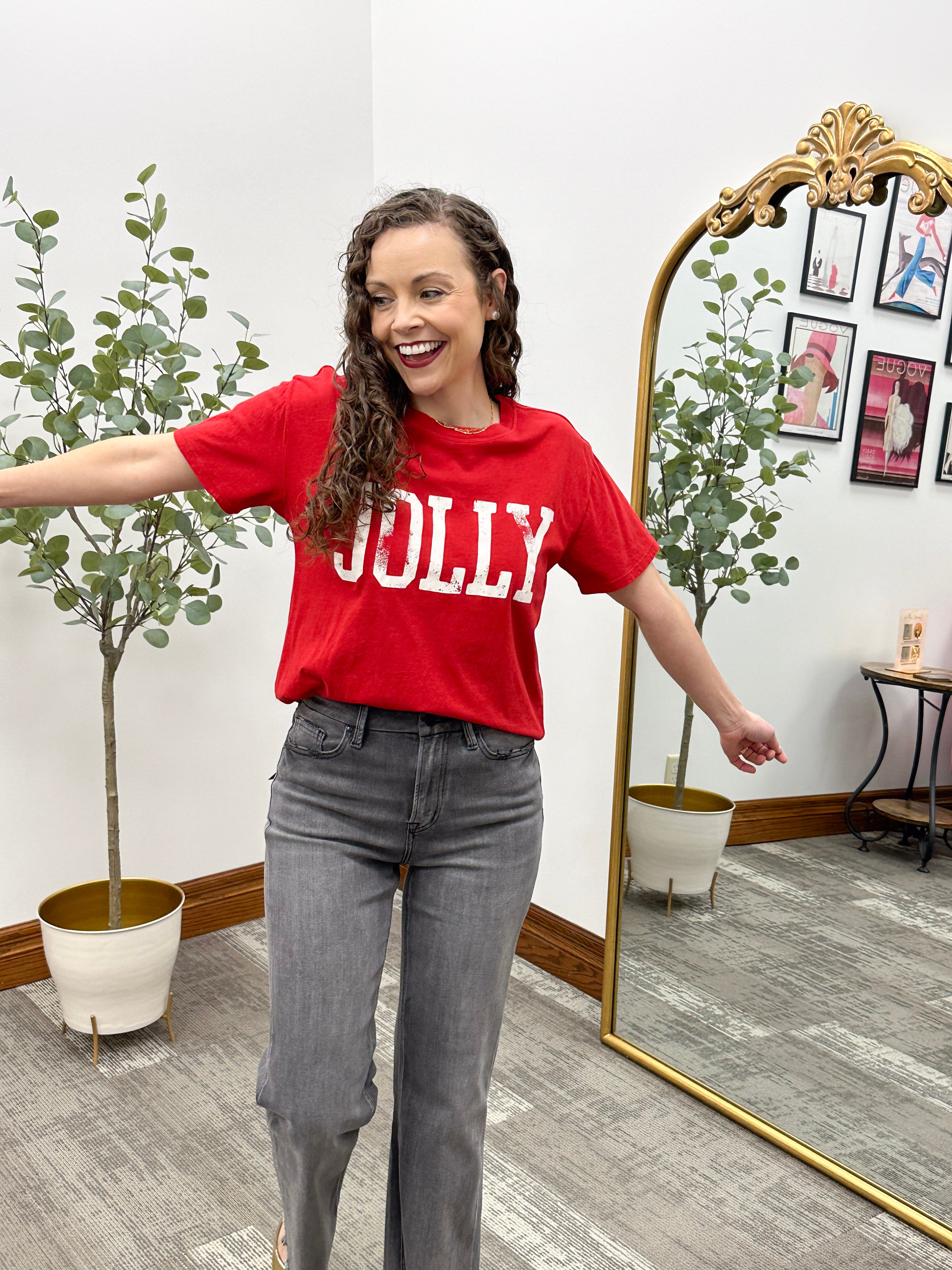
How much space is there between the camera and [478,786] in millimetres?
1337

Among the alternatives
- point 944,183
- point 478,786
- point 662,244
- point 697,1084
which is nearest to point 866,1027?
point 697,1084

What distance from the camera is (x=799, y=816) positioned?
210 centimetres

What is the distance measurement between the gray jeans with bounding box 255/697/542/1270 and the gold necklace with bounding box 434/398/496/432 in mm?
365

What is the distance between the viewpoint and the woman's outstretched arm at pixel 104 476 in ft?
4.07

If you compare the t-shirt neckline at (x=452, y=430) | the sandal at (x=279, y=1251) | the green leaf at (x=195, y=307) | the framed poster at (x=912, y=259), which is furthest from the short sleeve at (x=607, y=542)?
the green leaf at (x=195, y=307)

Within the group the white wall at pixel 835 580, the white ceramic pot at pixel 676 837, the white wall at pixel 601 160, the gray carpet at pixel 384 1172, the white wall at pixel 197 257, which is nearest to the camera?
the gray carpet at pixel 384 1172

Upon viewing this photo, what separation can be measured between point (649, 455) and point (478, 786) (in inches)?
46.7

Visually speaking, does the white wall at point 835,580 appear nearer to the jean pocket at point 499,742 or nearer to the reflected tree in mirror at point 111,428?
the jean pocket at point 499,742

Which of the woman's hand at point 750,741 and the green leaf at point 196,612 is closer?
the woman's hand at point 750,741

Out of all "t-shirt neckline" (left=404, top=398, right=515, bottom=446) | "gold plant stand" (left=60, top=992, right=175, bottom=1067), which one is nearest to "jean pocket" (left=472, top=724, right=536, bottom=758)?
"t-shirt neckline" (left=404, top=398, right=515, bottom=446)

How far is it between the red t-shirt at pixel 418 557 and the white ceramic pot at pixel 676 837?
0.99 m

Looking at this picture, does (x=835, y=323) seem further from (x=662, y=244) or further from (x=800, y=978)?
(x=800, y=978)

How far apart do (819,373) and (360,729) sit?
3.89ft

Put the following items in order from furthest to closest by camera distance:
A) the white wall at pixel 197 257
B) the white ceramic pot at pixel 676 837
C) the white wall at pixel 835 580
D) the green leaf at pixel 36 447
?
the white wall at pixel 197 257, the white ceramic pot at pixel 676 837, the green leaf at pixel 36 447, the white wall at pixel 835 580
